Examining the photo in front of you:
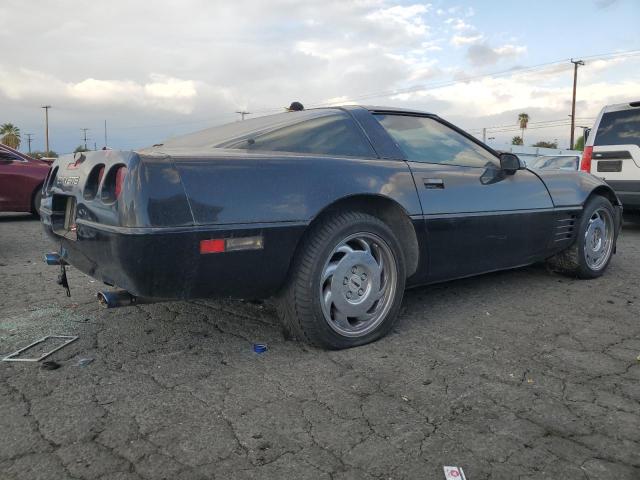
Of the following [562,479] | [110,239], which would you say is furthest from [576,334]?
[110,239]

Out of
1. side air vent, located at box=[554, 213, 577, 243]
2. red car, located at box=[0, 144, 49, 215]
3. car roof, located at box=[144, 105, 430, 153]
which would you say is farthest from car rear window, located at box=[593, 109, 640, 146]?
red car, located at box=[0, 144, 49, 215]

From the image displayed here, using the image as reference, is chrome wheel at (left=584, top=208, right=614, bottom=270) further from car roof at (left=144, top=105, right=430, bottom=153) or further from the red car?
the red car

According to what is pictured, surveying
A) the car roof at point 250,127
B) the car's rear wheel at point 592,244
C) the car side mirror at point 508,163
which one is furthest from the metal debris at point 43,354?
the car's rear wheel at point 592,244

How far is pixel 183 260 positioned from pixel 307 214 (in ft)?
2.19

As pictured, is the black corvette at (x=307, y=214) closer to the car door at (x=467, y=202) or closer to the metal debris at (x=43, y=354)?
the car door at (x=467, y=202)

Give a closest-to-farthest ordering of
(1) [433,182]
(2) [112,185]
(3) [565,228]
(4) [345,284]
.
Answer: (2) [112,185] < (4) [345,284] < (1) [433,182] < (3) [565,228]

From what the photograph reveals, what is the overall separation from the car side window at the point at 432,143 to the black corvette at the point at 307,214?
1 centimetres

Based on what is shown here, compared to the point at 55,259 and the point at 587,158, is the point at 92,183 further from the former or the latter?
the point at 587,158

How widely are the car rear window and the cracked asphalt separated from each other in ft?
14.5

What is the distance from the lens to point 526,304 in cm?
392

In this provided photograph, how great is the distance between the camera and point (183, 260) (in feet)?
8.00

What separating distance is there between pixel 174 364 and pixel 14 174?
731 centimetres

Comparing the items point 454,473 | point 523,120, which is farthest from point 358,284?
point 523,120

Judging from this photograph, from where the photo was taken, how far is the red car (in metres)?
8.55
